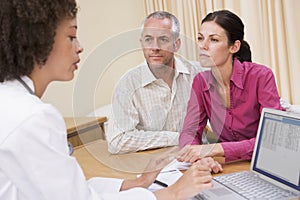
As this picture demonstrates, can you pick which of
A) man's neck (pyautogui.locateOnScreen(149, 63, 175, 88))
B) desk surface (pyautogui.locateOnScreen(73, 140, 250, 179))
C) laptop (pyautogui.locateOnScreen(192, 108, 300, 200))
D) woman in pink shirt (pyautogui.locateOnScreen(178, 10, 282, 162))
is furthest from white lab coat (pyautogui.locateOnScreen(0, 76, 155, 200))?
woman in pink shirt (pyautogui.locateOnScreen(178, 10, 282, 162))

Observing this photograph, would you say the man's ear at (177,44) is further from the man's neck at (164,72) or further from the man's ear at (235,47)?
the man's ear at (235,47)

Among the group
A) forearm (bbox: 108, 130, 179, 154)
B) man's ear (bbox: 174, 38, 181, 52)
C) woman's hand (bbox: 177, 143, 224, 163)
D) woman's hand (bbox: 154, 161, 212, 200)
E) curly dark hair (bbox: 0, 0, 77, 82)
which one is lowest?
woman's hand (bbox: 177, 143, 224, 163)

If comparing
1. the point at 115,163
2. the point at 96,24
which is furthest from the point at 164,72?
the point at 96,24

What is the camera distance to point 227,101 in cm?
154

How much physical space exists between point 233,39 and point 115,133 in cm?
64

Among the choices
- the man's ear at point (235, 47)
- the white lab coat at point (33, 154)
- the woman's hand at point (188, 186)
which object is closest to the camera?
the white lab coat at point (33, 154)

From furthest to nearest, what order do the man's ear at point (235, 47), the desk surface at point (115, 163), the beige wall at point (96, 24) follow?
the beige wall at point (96, 24)
the man's ear at point (235, 47)
the desk surface at point (115, 163)

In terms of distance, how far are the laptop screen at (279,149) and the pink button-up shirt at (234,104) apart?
0.27 metres

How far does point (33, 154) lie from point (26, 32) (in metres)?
0.25

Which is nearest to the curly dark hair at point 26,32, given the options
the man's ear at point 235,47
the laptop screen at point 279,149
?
the laptop screen at point 279,149

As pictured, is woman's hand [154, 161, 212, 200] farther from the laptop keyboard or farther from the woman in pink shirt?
the woman in pink shirt

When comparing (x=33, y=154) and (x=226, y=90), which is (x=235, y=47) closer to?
(x=226, y=90)

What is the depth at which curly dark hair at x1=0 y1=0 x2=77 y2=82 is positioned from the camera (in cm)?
75

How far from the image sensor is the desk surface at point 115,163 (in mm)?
1278
